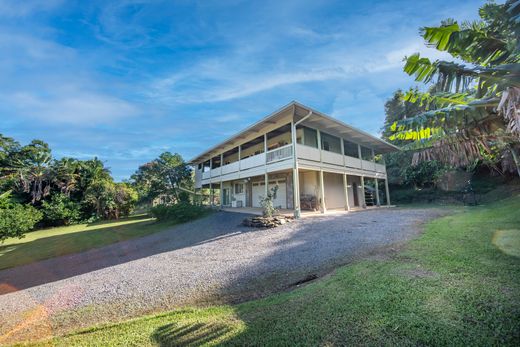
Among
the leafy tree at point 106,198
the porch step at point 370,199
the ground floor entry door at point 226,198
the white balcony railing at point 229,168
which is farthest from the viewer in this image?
the ground floor entry door at point 226,198

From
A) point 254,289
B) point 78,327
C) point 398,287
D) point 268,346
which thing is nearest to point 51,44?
point 78,327

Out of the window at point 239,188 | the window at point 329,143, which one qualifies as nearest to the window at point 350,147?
the window at point 329,143

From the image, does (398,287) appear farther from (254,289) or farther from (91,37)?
(91,37)

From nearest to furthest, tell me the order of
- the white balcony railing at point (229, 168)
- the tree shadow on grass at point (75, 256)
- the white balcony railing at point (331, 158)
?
the tree shadow on grass at point (75, 256)
the white balcony railing at point (331, 158)
the white balcony railing at point (229, 168)

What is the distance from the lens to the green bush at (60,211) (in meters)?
19.8

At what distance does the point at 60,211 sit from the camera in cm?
2000

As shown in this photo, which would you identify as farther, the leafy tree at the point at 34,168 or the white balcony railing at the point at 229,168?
the leafy tree at the point at 34,168

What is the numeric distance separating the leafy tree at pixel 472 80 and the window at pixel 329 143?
991 cm

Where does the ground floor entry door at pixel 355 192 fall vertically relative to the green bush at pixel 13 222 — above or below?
above

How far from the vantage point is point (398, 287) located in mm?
3113

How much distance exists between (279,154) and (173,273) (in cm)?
880

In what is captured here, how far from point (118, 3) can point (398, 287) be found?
12205mm

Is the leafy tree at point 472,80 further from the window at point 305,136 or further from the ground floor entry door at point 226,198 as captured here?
the ground floor entry door at point 226,198

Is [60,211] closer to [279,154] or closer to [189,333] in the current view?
[279,154]
